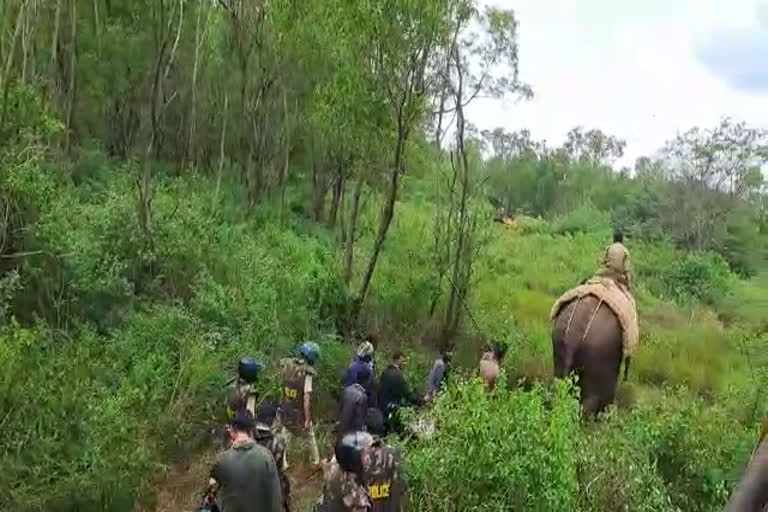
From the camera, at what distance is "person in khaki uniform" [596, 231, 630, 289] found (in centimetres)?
1002

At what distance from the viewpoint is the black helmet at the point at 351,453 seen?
17.3 feet

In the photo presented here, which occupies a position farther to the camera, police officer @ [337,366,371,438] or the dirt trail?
the dirt trail

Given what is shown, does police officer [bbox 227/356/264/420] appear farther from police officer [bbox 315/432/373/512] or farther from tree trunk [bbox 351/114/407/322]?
tree trunk [bbox 351/114/407/322]

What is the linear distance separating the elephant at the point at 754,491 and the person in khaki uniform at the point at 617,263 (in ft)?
25.9

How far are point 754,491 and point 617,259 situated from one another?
26.0 feet

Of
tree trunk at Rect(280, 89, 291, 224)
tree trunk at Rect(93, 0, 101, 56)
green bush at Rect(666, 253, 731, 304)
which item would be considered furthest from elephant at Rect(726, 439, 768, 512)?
tree trunk at Rect(93, 0, 101, 56)

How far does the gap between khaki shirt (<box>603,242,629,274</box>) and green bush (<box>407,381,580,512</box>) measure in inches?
146

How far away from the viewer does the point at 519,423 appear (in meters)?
6.32

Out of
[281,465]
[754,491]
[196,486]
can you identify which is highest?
[754,491]

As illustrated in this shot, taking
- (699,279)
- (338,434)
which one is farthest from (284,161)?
(338,434)

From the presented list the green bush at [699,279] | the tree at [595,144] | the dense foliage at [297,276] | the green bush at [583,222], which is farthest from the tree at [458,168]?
the tree at [595,144]

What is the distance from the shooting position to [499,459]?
628 cm

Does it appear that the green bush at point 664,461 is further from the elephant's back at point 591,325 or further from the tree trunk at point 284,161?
the tree trunk at point 284,161

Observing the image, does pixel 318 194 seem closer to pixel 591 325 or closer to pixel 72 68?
pixel 72 68
